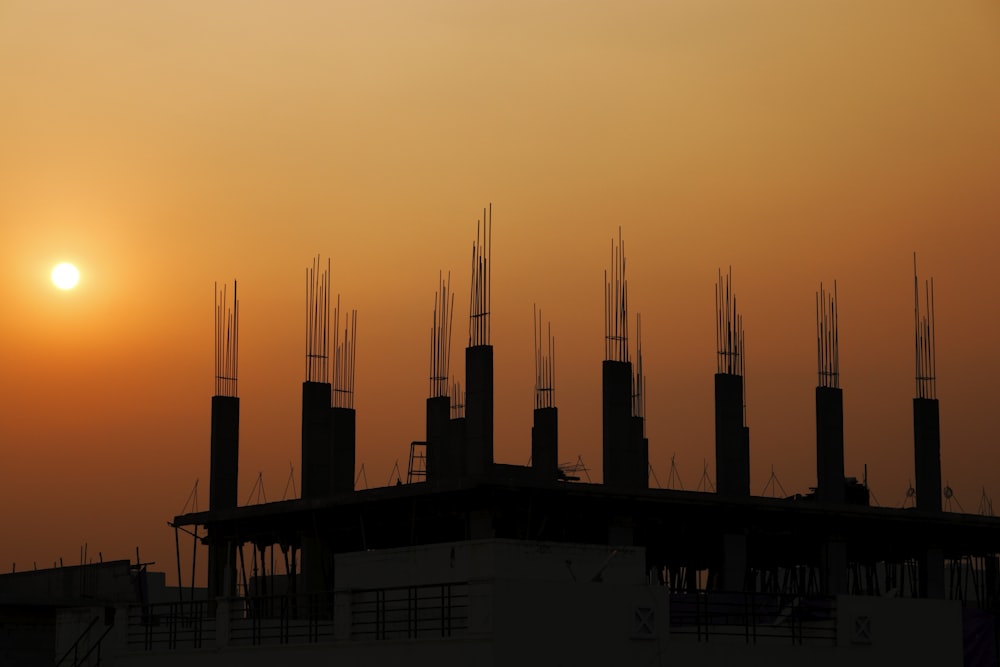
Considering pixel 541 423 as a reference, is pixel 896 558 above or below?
below

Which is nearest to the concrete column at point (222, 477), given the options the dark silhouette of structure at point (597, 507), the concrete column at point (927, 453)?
the dark silhouette of structure at point (597, 507)

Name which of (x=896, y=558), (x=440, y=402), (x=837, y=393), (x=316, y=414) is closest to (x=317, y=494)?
(x=316, y=414)

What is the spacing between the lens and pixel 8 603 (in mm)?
50344

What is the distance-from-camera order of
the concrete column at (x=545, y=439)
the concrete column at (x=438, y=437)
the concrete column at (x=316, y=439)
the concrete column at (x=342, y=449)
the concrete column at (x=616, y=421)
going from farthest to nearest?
1. the concrete column at (x=545, y=439)
2. the concrete column at (x=438, y=437)
3. the concrete column at (x=342, y=449)
4. the concrete column at (x=316, y=439)
5. the concrete column at (x=616, y=421)

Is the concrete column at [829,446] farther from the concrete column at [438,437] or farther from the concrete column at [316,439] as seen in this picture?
the concrete column at [316,439]

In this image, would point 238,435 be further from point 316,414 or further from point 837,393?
point 837,393

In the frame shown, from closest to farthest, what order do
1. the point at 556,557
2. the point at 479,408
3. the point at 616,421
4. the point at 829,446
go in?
the point at 556,557 → the point at 479,408 → the point at 616,421 → the point at 829,446

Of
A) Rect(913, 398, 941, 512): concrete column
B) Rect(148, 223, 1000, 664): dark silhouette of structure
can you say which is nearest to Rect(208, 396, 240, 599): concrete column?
Rect(148, 223, 1000, 664): dark silhouette of structure

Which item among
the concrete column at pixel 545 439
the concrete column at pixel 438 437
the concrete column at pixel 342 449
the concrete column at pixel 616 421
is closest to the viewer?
the concrete column at pixel 616 421

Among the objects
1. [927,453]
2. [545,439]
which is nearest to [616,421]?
[545,439]

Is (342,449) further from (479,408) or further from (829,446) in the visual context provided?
(829,446)

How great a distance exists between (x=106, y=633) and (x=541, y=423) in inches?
884

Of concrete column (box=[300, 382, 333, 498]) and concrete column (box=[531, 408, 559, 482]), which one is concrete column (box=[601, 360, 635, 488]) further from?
concrete column (box=[300, 382, 333, 498])

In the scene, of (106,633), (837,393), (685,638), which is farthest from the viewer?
(837,393)
